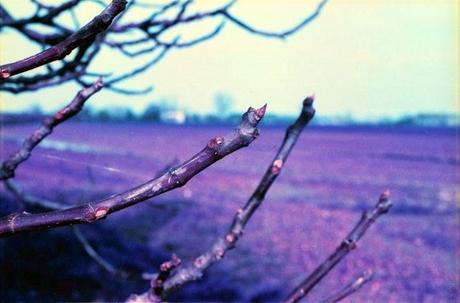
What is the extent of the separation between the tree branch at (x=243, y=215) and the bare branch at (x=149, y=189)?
0.57 m

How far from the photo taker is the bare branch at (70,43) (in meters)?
0.65

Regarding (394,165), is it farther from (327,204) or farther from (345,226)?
(345,226)

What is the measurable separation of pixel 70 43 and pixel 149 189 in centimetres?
23

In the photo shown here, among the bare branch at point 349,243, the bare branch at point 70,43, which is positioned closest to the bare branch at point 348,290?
the bare branch at point 349,243

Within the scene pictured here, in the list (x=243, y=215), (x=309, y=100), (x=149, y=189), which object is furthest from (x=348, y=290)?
(x=149, y=189)

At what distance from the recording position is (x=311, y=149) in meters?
46.1

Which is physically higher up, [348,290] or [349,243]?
[349,243]

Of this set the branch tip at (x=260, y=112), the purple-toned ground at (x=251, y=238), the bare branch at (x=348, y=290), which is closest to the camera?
the branch tip at (x=260, y=112)

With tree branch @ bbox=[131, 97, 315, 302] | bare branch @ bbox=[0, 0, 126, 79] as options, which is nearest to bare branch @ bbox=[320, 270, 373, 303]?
tree branch @ bbox=[131, 97, 315, 302]

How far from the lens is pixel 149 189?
70 cm

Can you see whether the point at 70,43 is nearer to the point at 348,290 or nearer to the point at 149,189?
the point at 149,189

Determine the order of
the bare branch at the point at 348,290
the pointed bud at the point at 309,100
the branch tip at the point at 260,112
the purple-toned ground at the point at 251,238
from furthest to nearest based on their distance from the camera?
the purple-toned ground at the point at 251,238, the bare branch at the point at 348,290, the pointed bud at the point at 309,100, the branch tip at the point at 260,112

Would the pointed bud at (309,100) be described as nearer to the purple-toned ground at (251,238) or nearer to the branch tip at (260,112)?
the branch tip at (260,112)

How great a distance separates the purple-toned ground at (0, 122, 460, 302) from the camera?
10305mm
